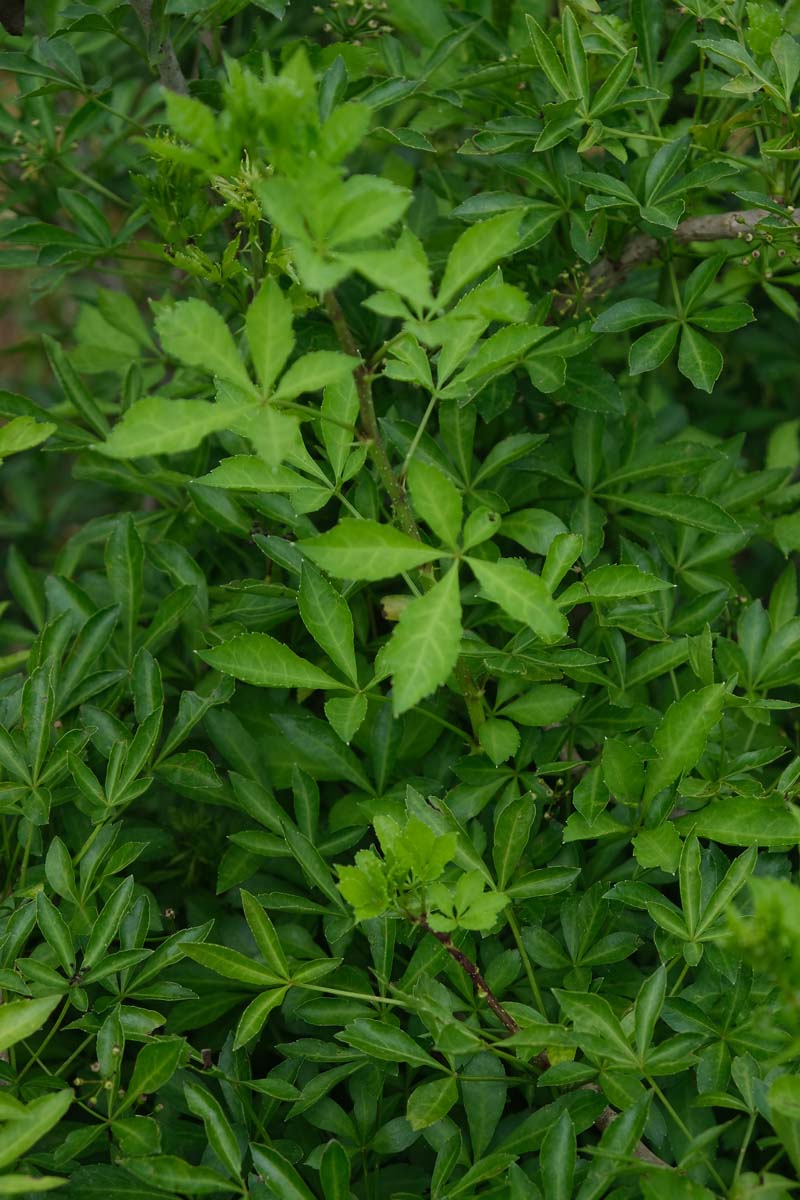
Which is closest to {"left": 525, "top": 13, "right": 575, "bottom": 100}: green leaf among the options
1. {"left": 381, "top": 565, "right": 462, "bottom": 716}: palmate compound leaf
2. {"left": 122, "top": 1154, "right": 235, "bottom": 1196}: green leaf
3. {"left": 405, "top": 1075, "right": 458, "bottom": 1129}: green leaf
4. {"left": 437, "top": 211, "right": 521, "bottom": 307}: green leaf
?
{"left": 437, "top": 211, "right": 521, "bottom": 307}: green leaf

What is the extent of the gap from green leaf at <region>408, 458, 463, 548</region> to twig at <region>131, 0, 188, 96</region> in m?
0.68

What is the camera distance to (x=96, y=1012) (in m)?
1.05

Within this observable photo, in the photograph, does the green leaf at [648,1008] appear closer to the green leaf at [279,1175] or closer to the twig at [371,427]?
the green leaf at [279,1175]

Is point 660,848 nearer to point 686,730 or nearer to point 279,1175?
point 686,730

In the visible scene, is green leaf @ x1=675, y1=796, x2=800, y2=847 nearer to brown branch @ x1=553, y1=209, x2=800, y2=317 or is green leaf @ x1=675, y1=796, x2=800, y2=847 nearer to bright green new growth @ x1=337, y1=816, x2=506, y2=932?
bright green new growth @ x1=337, y1=816, x2=506, y2=932

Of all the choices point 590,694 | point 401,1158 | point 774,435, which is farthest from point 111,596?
point 774,435

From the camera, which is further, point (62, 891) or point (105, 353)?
point (105, 353)

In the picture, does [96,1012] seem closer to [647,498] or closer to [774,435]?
[647,498]

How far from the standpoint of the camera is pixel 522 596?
901 millimetres

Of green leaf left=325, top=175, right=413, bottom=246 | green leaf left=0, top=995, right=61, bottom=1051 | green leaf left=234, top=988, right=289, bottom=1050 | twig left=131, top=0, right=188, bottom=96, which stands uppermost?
twig left=131, top=0, right=188, bottom=96

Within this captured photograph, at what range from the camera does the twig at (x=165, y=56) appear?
1.29 metres

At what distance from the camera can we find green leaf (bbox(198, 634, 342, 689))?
1.07m

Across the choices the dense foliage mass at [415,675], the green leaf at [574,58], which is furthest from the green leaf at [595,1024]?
the green leaf at [574,58]

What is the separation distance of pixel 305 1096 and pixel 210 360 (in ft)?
2.10
